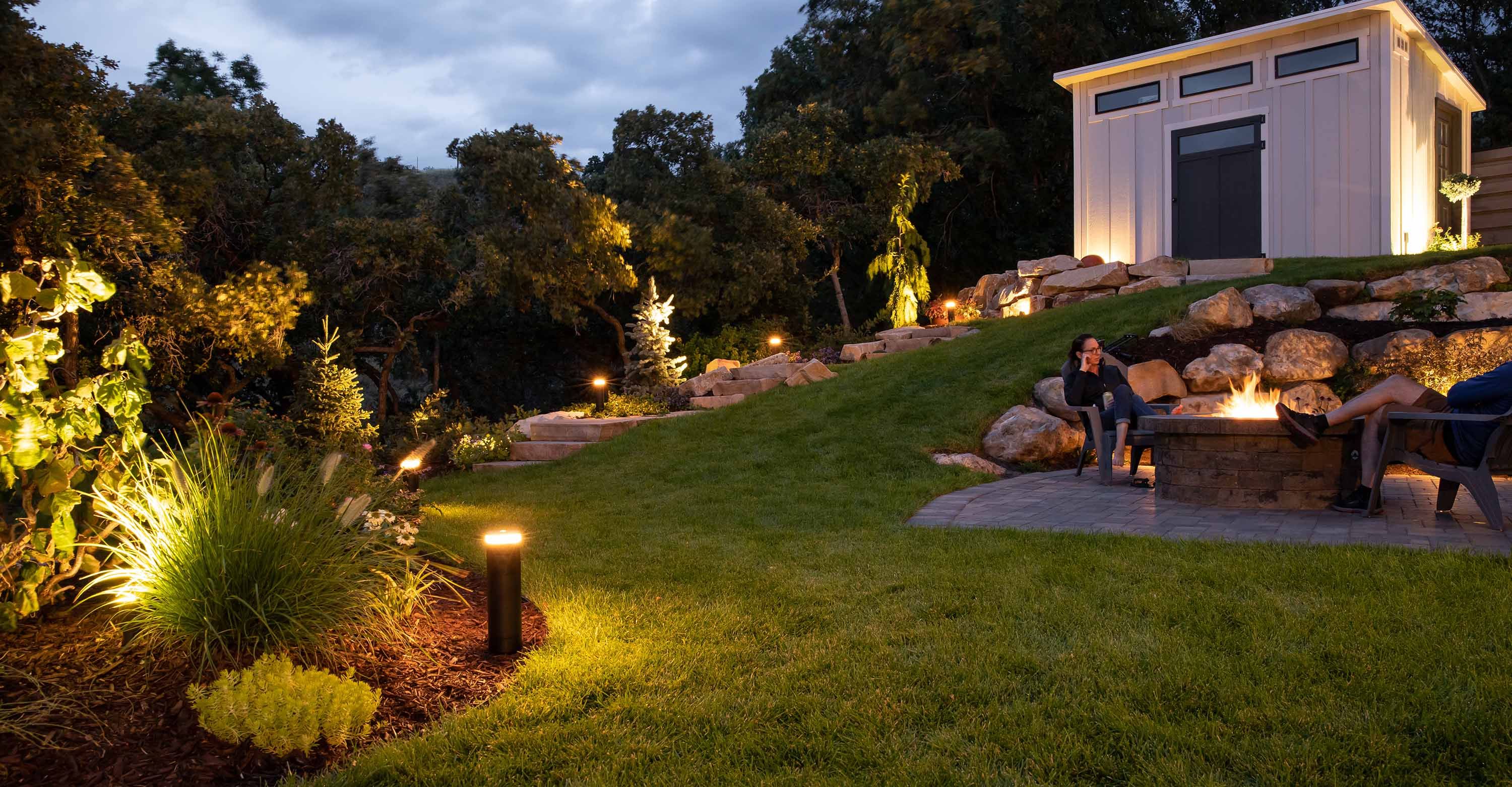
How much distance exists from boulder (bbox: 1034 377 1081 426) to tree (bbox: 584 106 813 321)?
809cm

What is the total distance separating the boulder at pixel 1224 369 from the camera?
8.96 meters

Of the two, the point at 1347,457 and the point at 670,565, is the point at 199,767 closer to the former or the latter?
the point at 670,565

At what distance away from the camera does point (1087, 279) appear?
1401cm

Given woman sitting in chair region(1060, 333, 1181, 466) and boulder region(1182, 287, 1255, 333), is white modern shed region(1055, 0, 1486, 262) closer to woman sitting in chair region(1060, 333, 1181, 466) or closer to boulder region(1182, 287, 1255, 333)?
boulder region(1182, 287, 1255, 333)

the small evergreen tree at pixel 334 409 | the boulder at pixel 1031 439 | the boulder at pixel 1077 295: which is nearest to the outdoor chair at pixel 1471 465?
the boulder at pixel 1031 439

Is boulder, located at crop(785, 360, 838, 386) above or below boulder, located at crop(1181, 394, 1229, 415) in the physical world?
above

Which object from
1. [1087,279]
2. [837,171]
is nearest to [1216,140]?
[1087,279]

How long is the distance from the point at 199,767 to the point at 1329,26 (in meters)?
15.0

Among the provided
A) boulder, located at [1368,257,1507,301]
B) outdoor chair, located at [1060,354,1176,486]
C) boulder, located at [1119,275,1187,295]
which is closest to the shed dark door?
boulder, located at [1119,275,1187,295]

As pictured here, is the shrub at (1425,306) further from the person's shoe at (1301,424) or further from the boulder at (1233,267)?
the person's shoe at (1301,424)

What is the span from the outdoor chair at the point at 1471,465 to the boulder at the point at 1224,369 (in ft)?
12.9

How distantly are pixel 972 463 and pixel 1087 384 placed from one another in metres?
1.21

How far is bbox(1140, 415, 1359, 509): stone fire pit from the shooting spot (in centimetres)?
556

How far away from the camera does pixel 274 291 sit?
12.8 meters
